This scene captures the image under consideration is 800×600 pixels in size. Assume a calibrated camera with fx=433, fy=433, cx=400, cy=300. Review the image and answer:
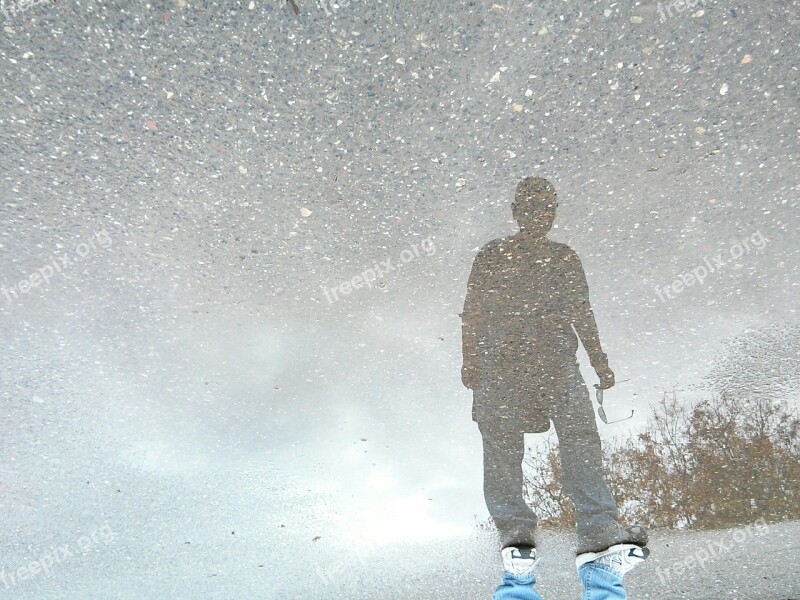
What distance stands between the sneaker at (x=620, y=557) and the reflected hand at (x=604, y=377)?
0.81 m

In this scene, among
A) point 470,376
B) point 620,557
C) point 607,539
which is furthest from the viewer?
point 470,376

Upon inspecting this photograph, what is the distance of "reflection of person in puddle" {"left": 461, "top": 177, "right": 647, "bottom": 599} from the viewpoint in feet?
7.05

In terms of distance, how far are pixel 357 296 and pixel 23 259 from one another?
1602 millimetres

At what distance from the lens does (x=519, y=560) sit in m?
2.32

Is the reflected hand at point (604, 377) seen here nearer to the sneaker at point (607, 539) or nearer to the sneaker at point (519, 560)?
the sneaker at point (607, 539)

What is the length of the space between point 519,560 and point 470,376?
999 millimetres

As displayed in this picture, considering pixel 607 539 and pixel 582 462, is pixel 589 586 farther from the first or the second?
pixel 582 462

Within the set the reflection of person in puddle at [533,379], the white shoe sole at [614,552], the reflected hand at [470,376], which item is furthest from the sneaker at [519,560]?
the reflected hand at [470,376]

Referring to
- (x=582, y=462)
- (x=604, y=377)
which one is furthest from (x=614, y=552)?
(x=604, y=377)

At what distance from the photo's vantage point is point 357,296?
230cm

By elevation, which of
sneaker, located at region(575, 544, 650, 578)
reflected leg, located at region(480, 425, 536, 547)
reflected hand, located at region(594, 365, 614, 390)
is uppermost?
reflected hand, located at region(594, 365, 614, 390)

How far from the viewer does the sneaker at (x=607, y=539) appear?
2332 millimetres

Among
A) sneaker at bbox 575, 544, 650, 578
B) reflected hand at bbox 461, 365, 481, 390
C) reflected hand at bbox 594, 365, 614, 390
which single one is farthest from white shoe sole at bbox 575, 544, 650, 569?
reflected hand at bbox 461, 365, 481, 390

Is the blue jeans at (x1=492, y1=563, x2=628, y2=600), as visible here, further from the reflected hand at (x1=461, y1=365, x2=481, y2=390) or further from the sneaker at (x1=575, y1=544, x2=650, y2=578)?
the reflected hand at (x1=461, y1=365, x2=481, y2=390)
